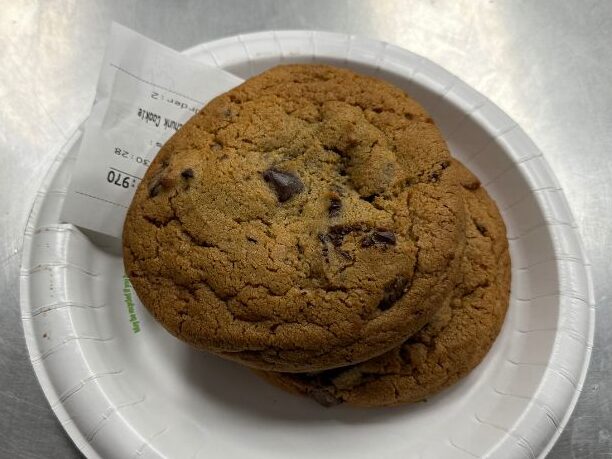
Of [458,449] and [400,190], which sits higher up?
[400,190]

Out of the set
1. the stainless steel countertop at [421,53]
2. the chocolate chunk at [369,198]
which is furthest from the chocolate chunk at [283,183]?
the stainless steel countertop at [421,53]

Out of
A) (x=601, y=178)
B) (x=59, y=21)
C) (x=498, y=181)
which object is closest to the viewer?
(x=498, y=181)

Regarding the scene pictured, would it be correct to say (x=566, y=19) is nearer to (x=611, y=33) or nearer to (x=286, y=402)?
(x=611, y=33)

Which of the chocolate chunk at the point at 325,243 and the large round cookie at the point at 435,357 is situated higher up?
the chocolate chunk at the point at 325,243

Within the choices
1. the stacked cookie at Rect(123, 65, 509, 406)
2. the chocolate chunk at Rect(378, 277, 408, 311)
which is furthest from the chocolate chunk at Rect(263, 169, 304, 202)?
the chocolate chunk at Rect(378, 277, 408, 311)

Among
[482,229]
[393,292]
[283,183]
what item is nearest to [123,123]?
[283,183]

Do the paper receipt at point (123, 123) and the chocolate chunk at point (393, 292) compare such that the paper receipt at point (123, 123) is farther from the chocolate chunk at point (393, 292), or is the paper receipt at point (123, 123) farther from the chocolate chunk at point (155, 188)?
the chocolate chunk at point (393, 292)

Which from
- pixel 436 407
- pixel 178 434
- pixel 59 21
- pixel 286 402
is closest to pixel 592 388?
pixel 436 407

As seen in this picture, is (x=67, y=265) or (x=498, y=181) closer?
(x=67, y=265)
